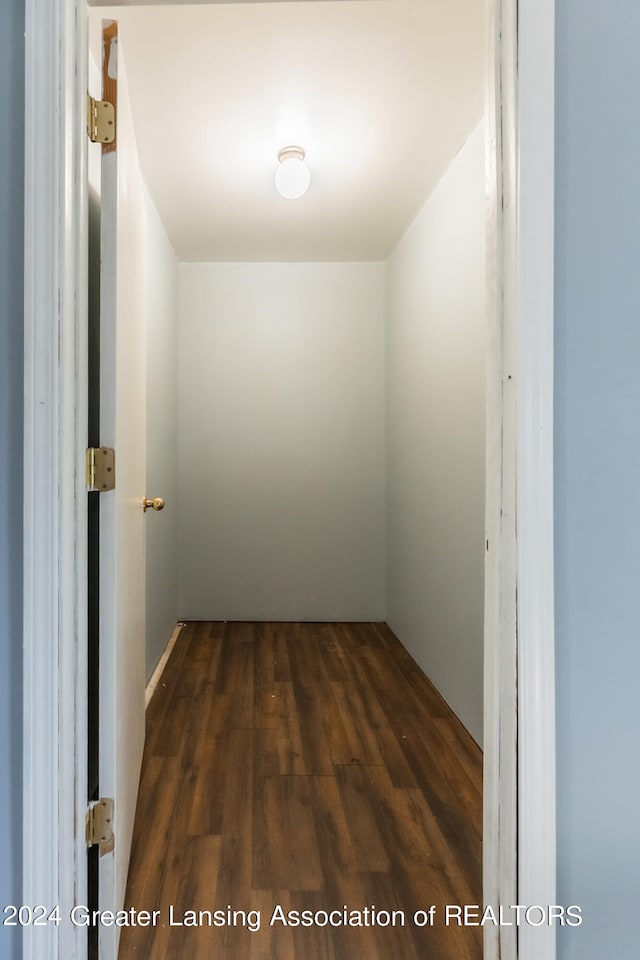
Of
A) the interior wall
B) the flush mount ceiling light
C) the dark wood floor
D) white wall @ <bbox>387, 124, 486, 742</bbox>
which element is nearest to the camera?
the dark wood floor

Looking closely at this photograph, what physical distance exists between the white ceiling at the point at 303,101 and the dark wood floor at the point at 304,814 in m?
2.30

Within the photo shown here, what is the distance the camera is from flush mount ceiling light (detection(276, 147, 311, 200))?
2164 millimetres

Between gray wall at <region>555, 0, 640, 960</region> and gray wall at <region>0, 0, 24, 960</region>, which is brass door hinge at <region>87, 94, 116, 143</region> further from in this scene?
gray wall at <region>555, 0, 640, 960</region>

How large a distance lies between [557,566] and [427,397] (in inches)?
72.7

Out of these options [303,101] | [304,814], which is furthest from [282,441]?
[304,814]

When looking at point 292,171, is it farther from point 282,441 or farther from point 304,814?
point 304,814

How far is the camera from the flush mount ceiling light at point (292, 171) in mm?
2164

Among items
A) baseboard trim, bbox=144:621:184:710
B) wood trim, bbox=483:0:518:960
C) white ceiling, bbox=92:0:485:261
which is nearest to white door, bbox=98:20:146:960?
white ceiling, bbox=92:0:485:261

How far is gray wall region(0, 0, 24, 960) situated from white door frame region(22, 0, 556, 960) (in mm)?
42

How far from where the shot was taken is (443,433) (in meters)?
2.46

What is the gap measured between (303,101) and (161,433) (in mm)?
1816

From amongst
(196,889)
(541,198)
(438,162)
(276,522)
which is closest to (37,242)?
(541,198)

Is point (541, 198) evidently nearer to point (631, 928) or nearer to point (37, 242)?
point (37, 242)

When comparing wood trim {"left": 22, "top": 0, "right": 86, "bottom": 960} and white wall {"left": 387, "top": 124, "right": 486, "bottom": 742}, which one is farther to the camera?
white wall {"left": 387, "top": 124, "right": 486, "bottom": 742}
